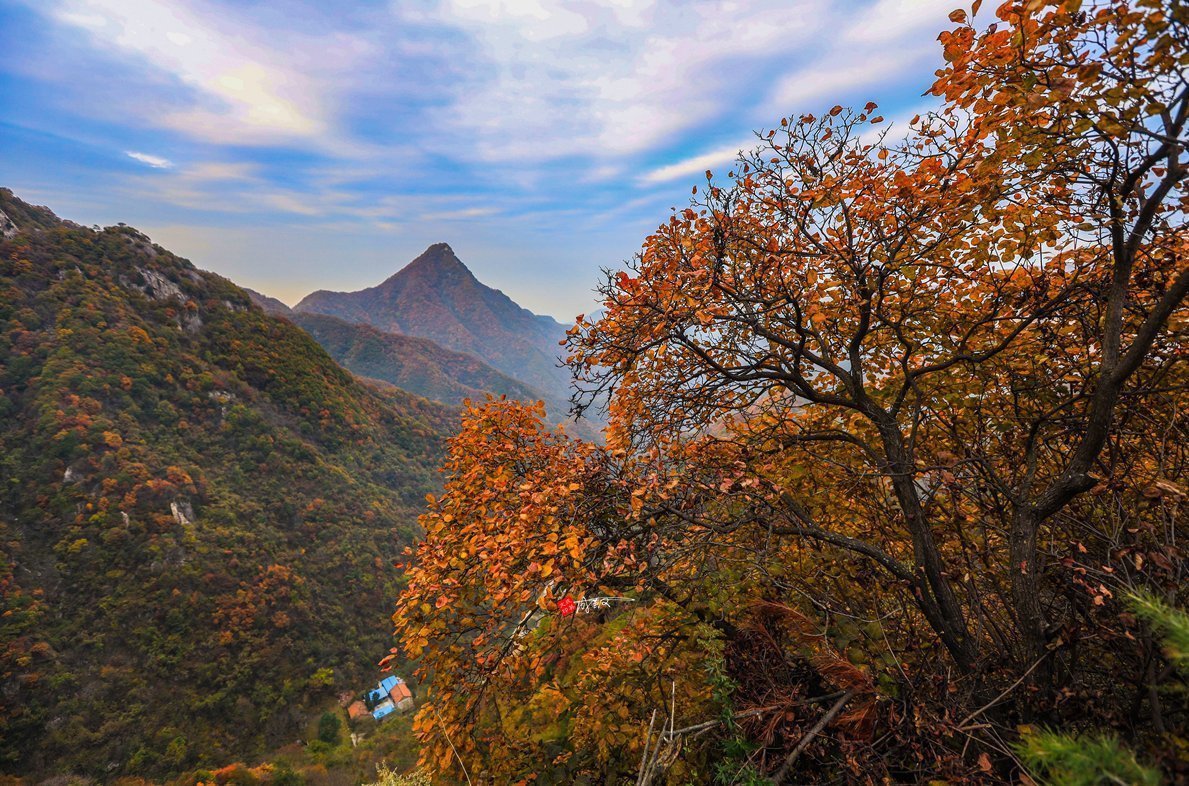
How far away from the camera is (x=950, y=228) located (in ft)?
13.5

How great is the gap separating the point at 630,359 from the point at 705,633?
287 centimetres

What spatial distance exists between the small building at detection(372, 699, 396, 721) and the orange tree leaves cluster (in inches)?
2525

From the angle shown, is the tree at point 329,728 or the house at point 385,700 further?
the house at point 385,700

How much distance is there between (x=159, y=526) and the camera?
55.1 meters

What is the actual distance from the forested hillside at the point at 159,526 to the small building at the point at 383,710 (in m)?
4.28

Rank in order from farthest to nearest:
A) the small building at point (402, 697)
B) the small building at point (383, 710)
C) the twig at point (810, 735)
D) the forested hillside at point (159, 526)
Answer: the small building at point (402, 697) → the small building at point (383, 710) → the forested hillside at point (159, 526) → the twig at point (810, 735)

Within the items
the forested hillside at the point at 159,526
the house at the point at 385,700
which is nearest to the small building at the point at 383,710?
the house at the point at 385,700

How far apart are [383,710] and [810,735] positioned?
225ft

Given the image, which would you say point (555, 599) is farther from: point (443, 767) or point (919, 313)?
point (919, 313)

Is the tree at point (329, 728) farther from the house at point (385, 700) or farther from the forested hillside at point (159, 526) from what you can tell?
the house at point (385, 700)

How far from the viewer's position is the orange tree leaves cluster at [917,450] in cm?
320

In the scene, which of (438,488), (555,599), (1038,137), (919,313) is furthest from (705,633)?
(438,488)

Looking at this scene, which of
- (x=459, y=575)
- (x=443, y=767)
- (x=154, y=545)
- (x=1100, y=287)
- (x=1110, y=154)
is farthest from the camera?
(x=154, y=545)

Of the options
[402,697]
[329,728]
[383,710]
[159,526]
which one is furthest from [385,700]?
[159,526]
